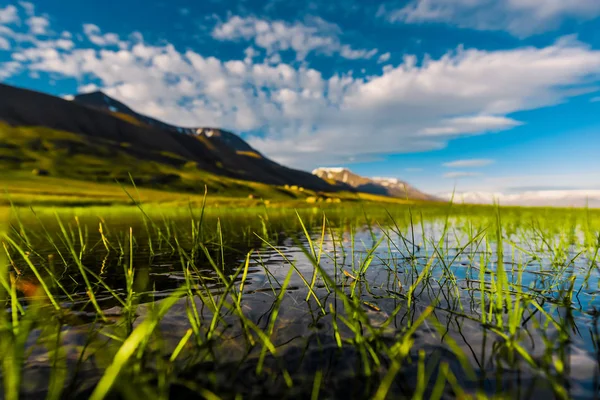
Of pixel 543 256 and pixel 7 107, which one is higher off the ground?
pixel 7 107

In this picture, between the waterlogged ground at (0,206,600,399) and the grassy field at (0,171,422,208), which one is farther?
the grassy field at (0,171,422,208)

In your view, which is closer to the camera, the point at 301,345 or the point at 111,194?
the point at 301,345

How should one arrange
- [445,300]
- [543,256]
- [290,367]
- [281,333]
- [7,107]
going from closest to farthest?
1. [290,367]
2. [281,333]
3. [445,300]
4. [543,256]
5. [7,107]

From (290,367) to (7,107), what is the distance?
271 m

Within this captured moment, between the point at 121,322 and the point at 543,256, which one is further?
the point at 543,256

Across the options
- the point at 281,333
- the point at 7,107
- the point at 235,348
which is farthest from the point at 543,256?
the point at 7,107

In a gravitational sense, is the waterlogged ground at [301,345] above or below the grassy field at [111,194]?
below

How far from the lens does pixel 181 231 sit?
13711mm

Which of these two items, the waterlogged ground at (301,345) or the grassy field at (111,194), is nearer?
the waterlogged ground at (301,345)

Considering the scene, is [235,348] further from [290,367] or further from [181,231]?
[181,231]

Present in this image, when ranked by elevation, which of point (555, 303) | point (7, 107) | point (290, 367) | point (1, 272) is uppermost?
point (7, 107)

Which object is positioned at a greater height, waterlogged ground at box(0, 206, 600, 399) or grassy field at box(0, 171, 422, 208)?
grassy field at box(0, 171, 422, 208)

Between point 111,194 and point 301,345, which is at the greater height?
point 111,194

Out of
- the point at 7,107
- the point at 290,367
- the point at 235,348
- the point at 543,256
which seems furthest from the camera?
the point at 7,107
